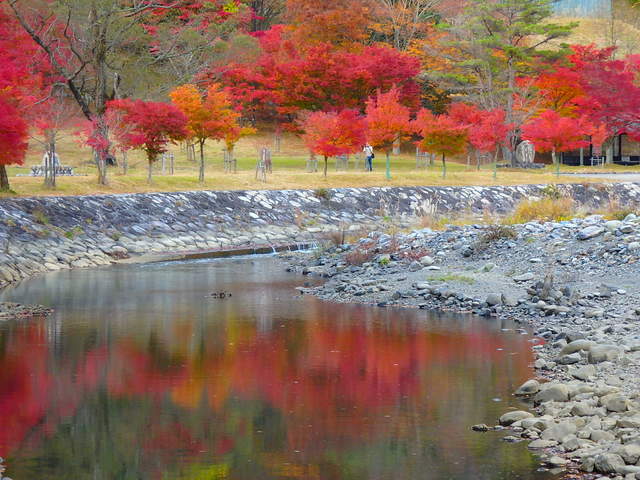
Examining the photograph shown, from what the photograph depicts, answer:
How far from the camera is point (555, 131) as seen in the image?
58531 millimetres

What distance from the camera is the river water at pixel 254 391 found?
441 inches

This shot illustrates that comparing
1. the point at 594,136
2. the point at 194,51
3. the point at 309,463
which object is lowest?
the point at 309,463

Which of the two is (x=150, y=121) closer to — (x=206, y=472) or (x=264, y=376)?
(x=264, y=376)

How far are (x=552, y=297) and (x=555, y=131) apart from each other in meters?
39.6

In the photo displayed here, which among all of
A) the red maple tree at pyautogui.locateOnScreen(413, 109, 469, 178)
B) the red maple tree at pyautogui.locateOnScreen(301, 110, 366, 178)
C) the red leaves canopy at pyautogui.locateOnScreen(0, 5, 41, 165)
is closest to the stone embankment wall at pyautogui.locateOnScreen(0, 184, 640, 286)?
the red leaves canopy at pyautogui.locateOnScreen(0, 5, 41, 165)

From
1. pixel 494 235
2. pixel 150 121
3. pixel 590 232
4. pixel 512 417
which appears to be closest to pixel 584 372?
pixel 512 417

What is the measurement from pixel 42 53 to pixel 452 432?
133 feet

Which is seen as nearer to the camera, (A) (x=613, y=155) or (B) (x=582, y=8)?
(A) (x=613, y=155)

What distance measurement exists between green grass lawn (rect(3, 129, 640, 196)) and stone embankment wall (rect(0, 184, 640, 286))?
69.2 inches

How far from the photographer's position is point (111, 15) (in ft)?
151

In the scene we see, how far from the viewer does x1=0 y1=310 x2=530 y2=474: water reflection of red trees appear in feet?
41.1

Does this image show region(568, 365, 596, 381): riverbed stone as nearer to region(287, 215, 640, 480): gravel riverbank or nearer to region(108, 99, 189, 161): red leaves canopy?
region(287, 215, 640, 480): gravel riverbank

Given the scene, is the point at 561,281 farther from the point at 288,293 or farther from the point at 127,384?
the point at 127,384

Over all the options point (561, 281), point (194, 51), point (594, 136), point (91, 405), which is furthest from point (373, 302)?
point (594, 136)
